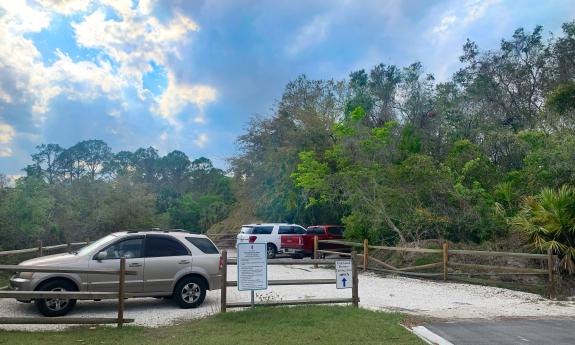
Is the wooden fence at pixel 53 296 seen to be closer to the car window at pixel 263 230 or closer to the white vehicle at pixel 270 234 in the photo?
the white vehicle at pixel 270 234

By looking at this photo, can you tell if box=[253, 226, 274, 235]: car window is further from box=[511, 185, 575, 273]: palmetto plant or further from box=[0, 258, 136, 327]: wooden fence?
box=[0, 258, 136, 327]: wooden fence

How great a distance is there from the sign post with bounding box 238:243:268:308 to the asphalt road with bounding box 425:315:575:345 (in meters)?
3.28

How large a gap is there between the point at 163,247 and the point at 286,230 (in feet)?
46.8

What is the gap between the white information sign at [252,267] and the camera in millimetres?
10188

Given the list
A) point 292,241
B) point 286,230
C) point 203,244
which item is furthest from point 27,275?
point 286,230

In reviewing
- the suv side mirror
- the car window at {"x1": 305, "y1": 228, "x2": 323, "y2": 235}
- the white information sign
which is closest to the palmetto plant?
the white information sign

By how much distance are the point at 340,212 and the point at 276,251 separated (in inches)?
275

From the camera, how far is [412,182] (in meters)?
21.0

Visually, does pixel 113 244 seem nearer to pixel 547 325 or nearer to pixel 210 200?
pixel 547 325

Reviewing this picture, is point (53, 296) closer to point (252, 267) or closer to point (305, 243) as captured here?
point (252, 267)

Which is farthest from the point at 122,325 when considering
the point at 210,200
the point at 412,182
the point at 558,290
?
the point at 210,200

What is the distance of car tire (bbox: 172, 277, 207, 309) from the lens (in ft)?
37.1

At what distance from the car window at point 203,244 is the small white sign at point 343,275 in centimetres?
305

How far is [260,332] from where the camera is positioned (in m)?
8.44
